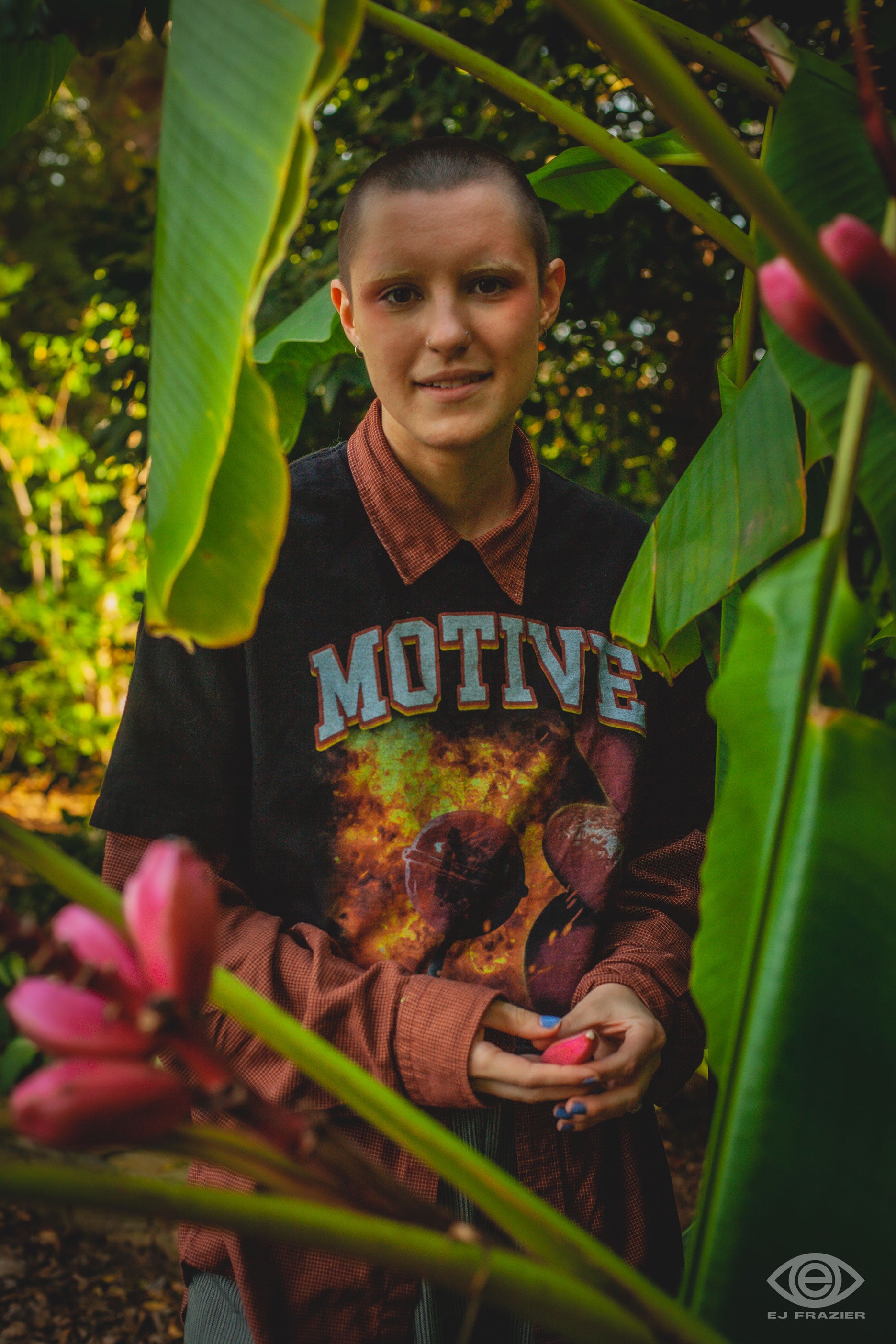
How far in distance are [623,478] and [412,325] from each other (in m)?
1.09

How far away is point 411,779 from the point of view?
36.7 inches

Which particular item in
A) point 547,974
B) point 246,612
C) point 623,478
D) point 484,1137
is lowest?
point 484,1137

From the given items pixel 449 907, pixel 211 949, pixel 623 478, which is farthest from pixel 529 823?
pixel 623 478

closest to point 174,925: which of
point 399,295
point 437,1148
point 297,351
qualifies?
point 437,1148

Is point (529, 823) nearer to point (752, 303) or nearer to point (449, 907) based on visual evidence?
point (449, 907)

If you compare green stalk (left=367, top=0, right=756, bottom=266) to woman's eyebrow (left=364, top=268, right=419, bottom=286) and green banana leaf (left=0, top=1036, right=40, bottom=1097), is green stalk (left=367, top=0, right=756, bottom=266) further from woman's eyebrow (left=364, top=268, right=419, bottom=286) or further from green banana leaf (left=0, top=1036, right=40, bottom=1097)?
green banana leaf (left=0, top=1036, right=40, bottom=1097)

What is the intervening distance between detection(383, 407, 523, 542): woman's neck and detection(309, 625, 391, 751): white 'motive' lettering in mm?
176

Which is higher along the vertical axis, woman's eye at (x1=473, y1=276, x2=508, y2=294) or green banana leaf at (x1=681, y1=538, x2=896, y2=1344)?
woman's eye at (x1=473, y1=276, x2=508, y2=294)

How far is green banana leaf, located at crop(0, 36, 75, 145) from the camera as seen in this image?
86 centimetres

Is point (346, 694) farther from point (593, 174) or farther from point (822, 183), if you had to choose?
point (593, 174)

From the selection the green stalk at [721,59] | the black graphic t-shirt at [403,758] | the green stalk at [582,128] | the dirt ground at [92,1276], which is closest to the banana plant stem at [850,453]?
the green stalk at [582,128]

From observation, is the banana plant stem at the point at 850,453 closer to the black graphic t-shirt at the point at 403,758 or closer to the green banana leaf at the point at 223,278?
the green banana leaf at the point at 223,278

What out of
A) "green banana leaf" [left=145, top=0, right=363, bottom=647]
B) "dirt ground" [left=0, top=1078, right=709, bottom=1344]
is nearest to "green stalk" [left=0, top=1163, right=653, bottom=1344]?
"green banana leaf" [left=145, top=0, right=363, bottom=647]

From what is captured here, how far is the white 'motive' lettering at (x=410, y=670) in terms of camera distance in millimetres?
935
